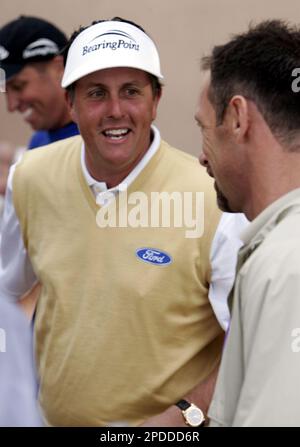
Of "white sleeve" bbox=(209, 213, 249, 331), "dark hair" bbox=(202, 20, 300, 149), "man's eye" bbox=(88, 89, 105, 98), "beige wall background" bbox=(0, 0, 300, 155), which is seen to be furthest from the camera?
"beige wall background" bbox=(0, 0, 300, 155)

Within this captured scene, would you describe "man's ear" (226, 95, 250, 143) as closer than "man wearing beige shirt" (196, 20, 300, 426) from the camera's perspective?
No

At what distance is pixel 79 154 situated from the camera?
2902mm

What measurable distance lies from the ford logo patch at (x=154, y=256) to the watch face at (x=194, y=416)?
0.40 m

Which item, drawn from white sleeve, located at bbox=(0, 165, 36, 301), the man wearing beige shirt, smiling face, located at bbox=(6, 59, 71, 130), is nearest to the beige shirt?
the man wearing beige shirt

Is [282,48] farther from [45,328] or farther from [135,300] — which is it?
[45,328]

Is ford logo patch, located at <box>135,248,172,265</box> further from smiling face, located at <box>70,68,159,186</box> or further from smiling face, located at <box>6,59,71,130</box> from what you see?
smiling face, located at <box>6,59,71,130</box>

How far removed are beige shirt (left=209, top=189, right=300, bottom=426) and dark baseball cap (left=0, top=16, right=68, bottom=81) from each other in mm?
2368

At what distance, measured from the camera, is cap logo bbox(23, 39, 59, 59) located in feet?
12.9

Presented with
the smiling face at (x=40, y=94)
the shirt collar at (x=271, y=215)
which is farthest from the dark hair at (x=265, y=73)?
the smiling face at (x=40, y=94)

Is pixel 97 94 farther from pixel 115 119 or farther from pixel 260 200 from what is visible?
pixel 260 200

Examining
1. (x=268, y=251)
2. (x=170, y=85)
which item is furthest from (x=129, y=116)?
(x=170, y=85)

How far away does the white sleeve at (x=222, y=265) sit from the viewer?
252 centimetres
